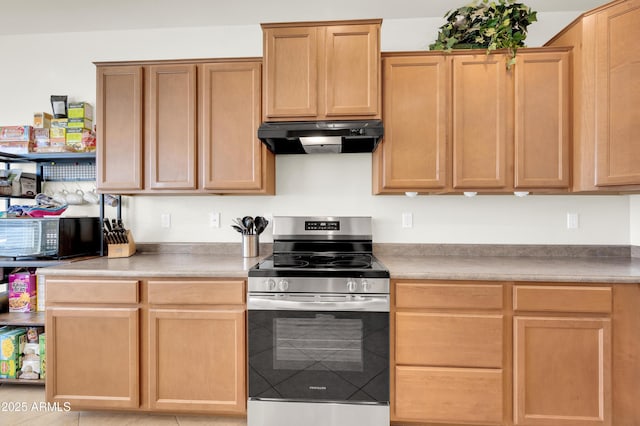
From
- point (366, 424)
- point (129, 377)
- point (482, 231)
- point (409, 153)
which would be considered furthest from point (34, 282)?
point (482, 231)

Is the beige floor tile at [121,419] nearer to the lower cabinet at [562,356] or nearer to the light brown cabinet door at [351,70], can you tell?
the lower cabinet at [562,356]

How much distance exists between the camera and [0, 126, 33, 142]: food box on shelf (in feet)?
7.48

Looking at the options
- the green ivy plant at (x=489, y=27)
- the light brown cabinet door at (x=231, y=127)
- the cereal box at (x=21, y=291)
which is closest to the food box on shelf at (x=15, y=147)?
the cereal box at (x=21, y=291)

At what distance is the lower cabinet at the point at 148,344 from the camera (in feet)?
5.77

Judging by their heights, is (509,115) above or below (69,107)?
below

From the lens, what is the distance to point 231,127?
6.86ft

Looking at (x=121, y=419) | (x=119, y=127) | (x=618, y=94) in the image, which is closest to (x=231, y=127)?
(x=119, y=127)

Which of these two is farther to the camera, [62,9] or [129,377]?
[62,9]

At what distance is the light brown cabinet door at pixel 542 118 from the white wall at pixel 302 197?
400 millimetres

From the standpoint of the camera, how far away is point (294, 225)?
2346 millimetres

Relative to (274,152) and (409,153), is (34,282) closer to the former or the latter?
(274,152)

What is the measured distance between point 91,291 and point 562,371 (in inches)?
107

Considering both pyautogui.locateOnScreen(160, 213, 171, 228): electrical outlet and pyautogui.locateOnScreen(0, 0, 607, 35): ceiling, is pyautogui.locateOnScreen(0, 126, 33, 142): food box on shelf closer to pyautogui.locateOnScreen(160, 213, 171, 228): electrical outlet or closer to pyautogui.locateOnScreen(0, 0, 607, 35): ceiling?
pyautogui.locateOnScreen(0, 0, 607, 35): ceiling

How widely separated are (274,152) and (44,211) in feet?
5.73
